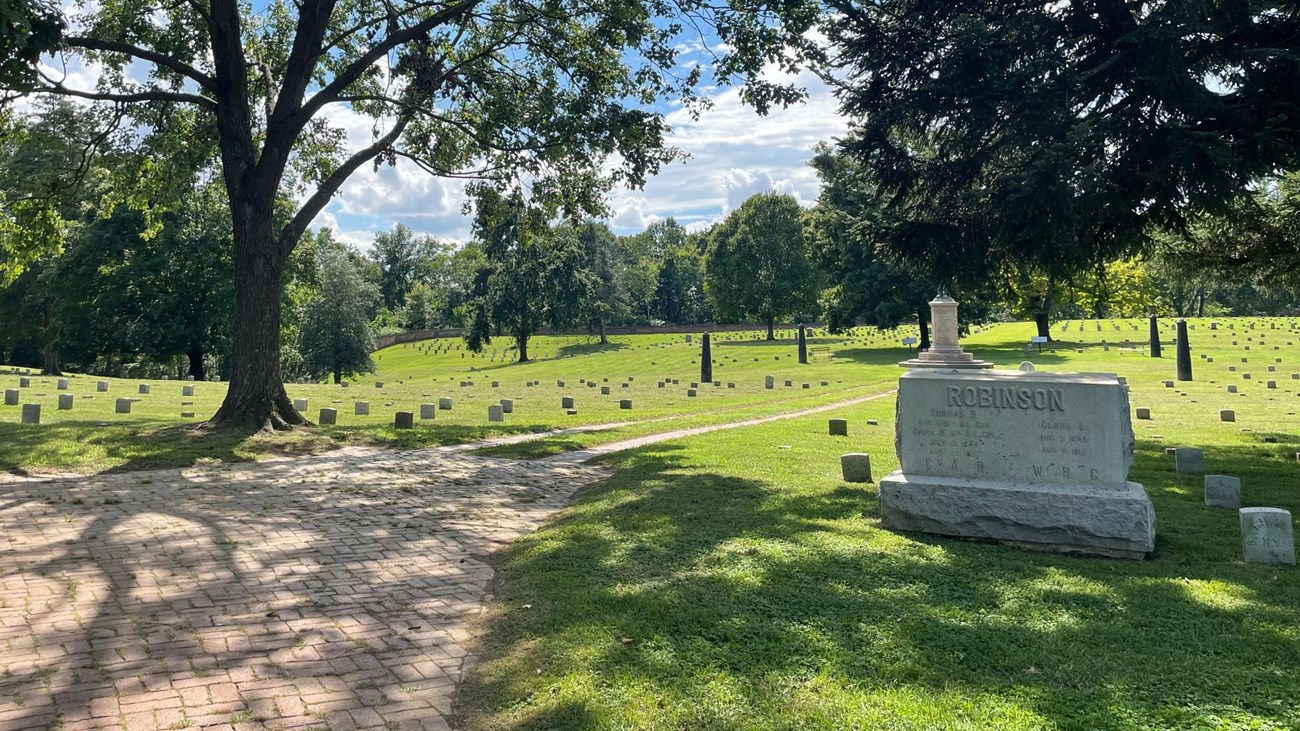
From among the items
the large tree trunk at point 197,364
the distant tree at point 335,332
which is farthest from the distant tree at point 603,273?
the large tree trunk at point 197,364

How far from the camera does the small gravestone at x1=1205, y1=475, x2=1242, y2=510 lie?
27.0 ft

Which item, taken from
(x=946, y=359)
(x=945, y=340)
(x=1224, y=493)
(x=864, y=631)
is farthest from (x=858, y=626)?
(x=945, y=340)

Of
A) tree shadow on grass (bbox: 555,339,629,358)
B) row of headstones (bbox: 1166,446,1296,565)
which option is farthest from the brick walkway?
tree shadow on grass (bbox: 555,339,629,358)

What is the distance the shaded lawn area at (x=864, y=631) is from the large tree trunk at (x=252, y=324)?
781 centimetres

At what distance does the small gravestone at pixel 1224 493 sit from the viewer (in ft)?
27.0

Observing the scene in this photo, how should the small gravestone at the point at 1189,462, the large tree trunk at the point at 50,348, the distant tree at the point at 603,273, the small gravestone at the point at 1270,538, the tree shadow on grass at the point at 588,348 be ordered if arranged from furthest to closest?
the distant tree at the point at 603,273, the tree shadow on grass at the point at 588,348, the large tree trunk at the point at 50,348, the small gravestone at the point at 1189,462, the small gravestone at the point at 1270,538

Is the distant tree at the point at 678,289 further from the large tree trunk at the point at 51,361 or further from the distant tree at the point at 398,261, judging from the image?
the large tree trunk at the point at 51,361

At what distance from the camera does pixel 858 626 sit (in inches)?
185

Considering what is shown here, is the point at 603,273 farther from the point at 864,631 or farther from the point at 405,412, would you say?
the point at 864,631

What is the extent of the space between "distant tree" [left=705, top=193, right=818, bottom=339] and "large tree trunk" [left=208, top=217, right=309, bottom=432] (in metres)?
51.2

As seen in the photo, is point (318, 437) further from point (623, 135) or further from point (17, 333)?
point (17, 333)

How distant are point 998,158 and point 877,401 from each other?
12.1 meters

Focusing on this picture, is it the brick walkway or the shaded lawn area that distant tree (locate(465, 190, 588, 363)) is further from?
the shaded lawn area

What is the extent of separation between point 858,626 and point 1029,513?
2762 millimetres
